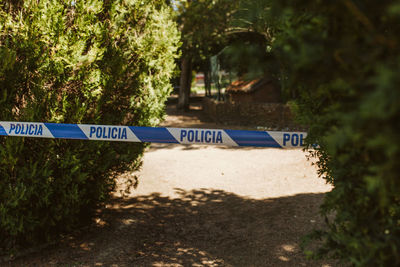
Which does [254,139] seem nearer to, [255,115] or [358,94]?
[358,94]

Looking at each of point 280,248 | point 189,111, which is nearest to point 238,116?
point 189,111

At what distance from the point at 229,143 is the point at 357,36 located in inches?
103

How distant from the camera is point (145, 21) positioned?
629 cm

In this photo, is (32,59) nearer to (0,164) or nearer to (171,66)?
(0,164)

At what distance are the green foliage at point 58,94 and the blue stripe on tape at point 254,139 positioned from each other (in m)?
2.22

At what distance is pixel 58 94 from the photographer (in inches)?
191

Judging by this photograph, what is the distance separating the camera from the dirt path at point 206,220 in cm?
507

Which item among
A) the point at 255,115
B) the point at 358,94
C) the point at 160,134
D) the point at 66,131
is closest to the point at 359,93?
the point at 358,94

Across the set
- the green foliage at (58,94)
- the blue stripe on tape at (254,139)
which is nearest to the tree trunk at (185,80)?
the green foliage at (58,94)

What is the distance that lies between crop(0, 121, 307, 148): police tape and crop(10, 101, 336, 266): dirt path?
6.25 feet

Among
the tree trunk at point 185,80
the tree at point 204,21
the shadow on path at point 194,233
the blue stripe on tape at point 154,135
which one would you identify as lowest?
the shadow on path at point 194,233

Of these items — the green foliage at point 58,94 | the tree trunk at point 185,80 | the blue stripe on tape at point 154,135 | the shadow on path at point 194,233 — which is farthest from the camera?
the tree trunk at point 185,80

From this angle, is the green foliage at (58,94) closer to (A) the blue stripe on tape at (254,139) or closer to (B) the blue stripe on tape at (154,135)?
(B) the blue stripe on tape at (154,135)

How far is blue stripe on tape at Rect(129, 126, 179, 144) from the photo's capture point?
4211mm
